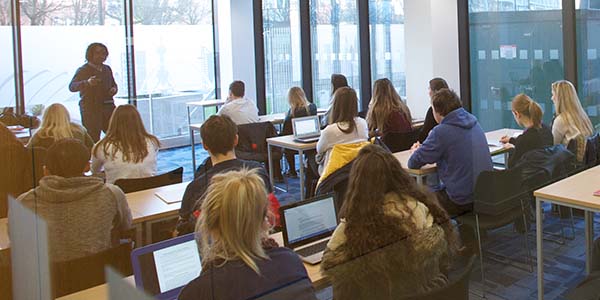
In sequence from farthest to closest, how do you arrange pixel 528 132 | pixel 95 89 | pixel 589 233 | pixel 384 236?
1. pixel 528 132
2. pixel 589 233
3. pixel 95 89
4. pixel 384 236

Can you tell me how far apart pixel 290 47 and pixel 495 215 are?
402cm

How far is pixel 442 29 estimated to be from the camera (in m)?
5.50

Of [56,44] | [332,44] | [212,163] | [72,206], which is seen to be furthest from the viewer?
[332,44]

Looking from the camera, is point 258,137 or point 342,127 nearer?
point 342,127

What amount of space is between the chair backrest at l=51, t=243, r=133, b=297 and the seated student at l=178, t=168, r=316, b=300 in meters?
0.42

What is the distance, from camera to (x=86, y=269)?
2.16 meters

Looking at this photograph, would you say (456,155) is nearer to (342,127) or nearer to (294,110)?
(342,127)

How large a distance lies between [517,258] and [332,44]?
362cm

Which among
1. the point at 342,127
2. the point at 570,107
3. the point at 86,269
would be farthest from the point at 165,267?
the point at 570,107

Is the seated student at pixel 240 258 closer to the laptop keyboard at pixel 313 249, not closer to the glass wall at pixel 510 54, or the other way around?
the laptop keyboard at pixel 313 249

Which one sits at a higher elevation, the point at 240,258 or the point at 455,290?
the point at 240,258

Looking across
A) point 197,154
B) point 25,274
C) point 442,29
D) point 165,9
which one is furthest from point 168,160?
point 442,29

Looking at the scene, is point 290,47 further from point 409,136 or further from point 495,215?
point 495,215

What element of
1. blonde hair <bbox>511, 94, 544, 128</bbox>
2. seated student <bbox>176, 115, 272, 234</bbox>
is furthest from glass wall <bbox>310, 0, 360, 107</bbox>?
seated student <bbox>176, 115, 272, 234</bbox>
